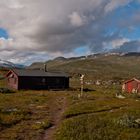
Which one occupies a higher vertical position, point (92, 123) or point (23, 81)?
point (23, 81)

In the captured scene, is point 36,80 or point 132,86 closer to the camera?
point 36,80

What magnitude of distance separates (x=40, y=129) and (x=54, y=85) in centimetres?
6197

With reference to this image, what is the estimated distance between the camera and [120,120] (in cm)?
3391

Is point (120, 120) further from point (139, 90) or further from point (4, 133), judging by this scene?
point (139, 90)

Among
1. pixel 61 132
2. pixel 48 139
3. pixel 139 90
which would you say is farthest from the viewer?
pixel 139 90

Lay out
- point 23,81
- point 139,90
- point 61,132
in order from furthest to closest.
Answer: point 139,90 → point 23,81 → point 61,132

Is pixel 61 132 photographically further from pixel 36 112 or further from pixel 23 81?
pixel 23 81

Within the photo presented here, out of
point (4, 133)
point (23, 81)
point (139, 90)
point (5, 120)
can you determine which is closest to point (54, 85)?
point (23, 81)

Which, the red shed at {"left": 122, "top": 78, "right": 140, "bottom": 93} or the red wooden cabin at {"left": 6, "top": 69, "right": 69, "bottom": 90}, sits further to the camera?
the red shed at {"left": 122, "top": 78, "right": 140, "bottom": 93}

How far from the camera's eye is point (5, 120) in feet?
114

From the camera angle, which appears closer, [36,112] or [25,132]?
[25,132]

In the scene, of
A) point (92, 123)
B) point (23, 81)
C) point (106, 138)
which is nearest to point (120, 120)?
point (92, 123)

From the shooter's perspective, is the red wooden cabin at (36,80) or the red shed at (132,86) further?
the red shed at (132,86)

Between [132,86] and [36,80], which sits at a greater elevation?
[36,80]
